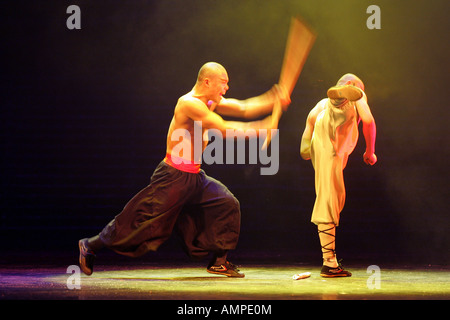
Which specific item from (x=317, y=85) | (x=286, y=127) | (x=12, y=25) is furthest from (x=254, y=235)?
(x=12, y=25)

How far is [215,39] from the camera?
557cm

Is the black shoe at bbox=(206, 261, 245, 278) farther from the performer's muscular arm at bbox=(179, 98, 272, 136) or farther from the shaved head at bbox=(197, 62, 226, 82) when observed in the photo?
the shaved head at bbox=(197, 62, 226, 82)

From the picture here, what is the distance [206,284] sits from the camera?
11.7 feet

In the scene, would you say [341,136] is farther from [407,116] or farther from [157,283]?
[407,116]

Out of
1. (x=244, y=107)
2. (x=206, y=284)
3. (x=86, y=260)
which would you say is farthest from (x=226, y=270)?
(x=244, y=107)

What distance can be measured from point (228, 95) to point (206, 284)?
244 centimetres

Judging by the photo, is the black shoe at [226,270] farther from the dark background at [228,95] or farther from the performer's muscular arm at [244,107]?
the dark background at [228,95]

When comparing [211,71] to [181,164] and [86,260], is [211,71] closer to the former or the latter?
[181,164]

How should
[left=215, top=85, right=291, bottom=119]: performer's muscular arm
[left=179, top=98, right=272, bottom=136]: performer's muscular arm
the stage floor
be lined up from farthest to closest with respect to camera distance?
[left=215, top=85, right=291, bottom=119]: performer's muscular arm, [left=179, top=98, right=272, bottom=136]: performer's muscular arm, the stage floor

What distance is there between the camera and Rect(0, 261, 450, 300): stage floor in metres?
3.11

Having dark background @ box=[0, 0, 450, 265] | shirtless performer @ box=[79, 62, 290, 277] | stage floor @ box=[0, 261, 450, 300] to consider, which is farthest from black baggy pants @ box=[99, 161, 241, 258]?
dark background @ box=[0, 0, 450, 265]

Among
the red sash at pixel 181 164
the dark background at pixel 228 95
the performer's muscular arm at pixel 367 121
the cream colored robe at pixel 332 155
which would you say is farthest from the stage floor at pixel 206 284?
the dark background at pixel 228 95

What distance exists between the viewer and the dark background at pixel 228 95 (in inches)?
217

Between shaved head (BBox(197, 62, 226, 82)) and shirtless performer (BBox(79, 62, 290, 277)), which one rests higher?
shaved head (BBox(197, 62, 226, 82))
